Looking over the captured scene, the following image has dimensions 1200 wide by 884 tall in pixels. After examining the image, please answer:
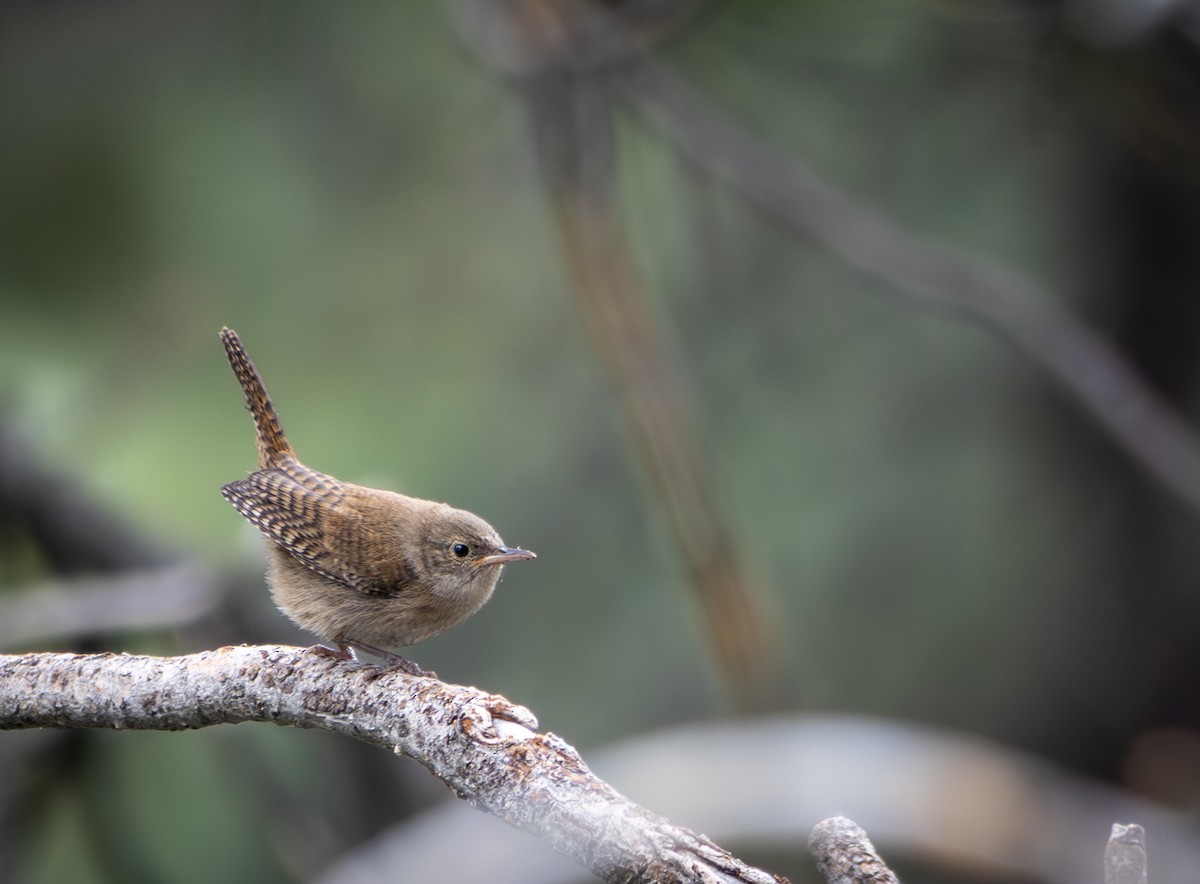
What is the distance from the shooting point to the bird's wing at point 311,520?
2680 mm

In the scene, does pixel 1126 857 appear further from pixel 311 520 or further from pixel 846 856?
pixel 311 520

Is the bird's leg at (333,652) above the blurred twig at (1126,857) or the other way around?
above

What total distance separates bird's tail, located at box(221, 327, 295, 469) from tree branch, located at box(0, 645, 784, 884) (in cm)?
119

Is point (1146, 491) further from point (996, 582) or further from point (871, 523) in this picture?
point (871, 523)

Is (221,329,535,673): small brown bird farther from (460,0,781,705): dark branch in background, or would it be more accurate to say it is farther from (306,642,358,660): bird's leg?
(460,0,781,705): dark branch in background

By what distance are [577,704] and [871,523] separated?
1.95 meters

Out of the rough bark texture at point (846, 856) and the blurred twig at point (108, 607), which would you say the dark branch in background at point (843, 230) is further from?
the rough bark texture at point (846, 856)

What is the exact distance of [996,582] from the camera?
661 centimetres

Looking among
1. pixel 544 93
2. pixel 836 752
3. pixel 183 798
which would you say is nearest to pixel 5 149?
pixel 544 93

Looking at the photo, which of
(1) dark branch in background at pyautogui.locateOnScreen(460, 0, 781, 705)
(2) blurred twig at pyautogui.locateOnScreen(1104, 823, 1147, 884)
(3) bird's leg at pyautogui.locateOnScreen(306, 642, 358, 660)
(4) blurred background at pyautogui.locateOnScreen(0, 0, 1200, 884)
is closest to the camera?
(2) blurred twig at pyautogui.locateOnScreen(1104, 823, 1147, 884)

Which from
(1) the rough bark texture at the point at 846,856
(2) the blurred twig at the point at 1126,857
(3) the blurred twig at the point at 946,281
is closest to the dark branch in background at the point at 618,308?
(3) the blurred twig at the point at 946,281

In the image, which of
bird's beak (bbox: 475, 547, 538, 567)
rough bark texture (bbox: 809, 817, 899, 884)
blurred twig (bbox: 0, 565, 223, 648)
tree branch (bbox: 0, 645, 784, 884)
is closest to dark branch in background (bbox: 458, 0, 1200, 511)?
blurred twig (bbox: 0, 565, 223, 648)

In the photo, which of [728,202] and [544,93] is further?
[728,202]

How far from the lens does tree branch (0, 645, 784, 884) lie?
4.74 ft
